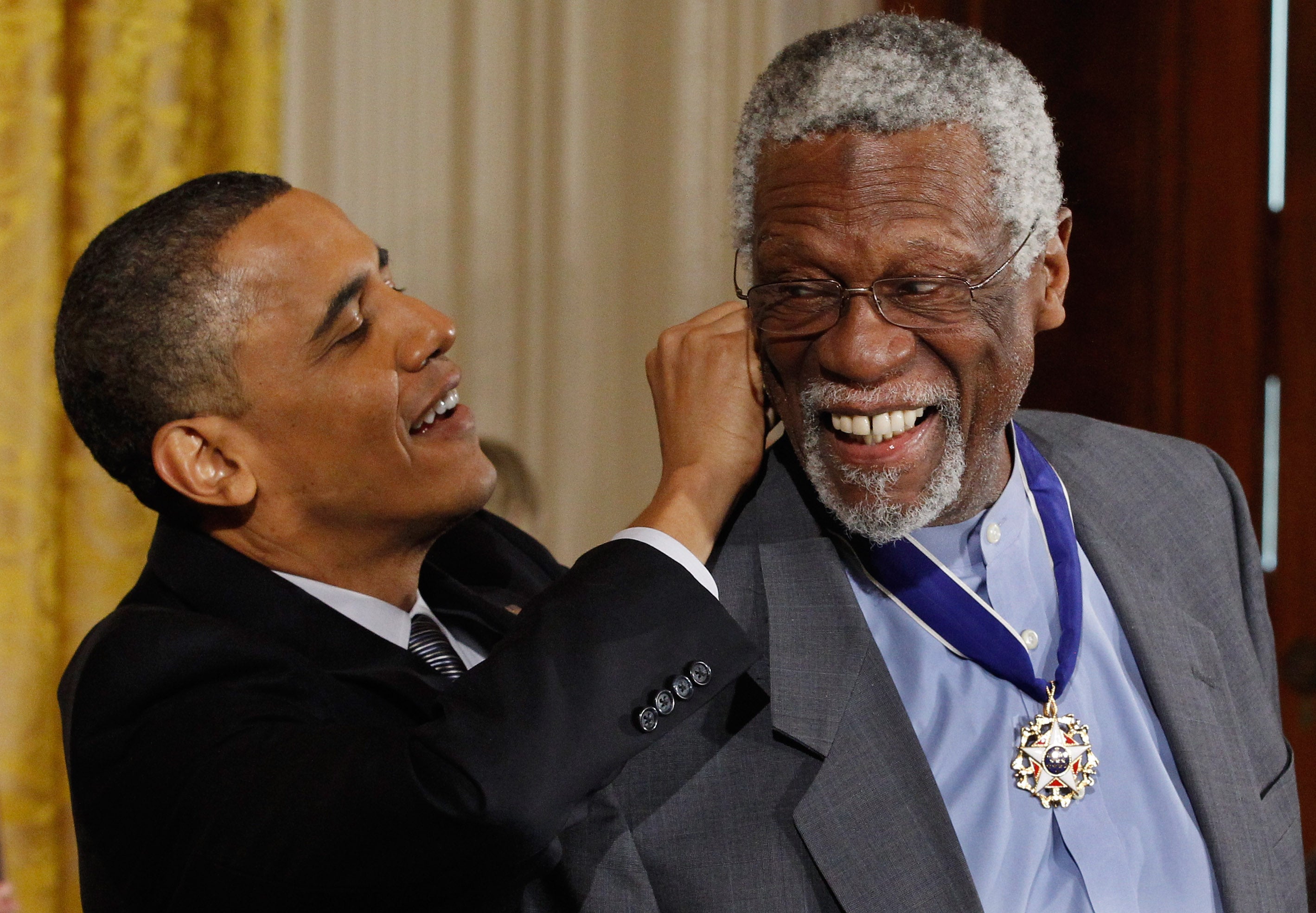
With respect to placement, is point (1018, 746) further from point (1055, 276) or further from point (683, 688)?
point (1055, 276)

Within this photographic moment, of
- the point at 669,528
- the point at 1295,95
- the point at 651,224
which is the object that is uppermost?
the point at 1295,95

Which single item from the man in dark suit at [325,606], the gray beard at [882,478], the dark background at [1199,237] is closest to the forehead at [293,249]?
the man in dark suit at [325,606]

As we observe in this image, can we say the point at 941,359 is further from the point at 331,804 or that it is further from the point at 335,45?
the point at 335,45

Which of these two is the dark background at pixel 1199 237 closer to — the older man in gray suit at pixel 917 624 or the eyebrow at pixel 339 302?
the older man in gray suit at pixel 917 624

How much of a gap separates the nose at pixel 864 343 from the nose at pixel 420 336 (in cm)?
62

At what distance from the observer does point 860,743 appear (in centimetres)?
143

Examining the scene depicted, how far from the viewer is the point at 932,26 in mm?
1502

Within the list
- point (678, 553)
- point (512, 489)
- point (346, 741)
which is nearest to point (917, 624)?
point (678, 553)

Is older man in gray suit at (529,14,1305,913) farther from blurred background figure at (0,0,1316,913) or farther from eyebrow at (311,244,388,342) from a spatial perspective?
blurred background figure at (0,0,1316,913)

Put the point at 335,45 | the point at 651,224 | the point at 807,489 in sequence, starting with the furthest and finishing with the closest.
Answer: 1. the point at 651,224
2. the point at 335,45
3. the point at 807,489

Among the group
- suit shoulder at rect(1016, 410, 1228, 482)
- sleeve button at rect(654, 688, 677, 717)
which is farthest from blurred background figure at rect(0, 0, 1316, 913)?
sleeve button at rect(654, 688, 677, 717)

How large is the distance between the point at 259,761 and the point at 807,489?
2.37 feet

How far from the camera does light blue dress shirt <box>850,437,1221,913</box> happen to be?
143 centimetres

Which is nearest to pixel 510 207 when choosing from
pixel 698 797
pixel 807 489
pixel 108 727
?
pixel 807 489
